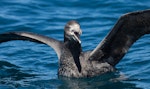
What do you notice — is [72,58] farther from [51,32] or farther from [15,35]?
[51,32]

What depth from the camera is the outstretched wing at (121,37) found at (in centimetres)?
1175

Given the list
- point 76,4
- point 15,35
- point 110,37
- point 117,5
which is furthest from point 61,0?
point 110,37

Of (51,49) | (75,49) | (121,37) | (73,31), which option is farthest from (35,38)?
(121,37)

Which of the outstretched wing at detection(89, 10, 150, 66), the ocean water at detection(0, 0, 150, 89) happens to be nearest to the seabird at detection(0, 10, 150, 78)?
the outstretched wing at detection(89, 10, 150, 66)

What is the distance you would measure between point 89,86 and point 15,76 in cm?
184

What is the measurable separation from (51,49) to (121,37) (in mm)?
2942

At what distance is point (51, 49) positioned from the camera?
48.2ft

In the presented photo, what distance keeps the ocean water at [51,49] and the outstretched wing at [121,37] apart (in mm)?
410

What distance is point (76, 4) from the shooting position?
59.5 feet

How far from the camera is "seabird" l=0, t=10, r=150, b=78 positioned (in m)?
11.9

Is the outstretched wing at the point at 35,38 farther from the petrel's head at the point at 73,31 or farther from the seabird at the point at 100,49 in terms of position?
the petrel's head at the point at 73,31

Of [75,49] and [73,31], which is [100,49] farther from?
[73,31]

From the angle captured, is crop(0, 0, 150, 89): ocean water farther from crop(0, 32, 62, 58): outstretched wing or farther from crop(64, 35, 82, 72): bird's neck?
crop(0, 32, 62, 58): outstretched wing

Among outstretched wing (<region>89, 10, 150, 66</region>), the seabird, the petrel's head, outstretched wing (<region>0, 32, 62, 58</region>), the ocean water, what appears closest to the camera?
the petrel's head
